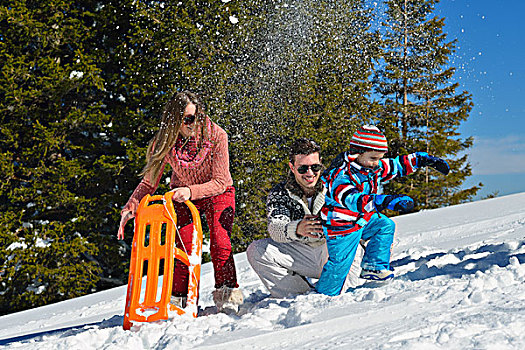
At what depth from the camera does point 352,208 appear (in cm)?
258

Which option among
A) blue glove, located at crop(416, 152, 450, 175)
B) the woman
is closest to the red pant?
the woman

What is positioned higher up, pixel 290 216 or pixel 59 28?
pixel 59 28

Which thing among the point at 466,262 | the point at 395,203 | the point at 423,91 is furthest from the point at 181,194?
the point at 423,91

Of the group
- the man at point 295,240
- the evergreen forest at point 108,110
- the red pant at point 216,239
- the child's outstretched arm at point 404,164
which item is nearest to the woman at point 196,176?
the red pant at point 216,239

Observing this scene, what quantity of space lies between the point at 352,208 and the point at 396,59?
1118 centimetres

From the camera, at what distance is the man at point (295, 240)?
2.81 m

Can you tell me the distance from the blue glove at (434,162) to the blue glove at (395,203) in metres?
0.45

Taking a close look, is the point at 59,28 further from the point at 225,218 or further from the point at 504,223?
the point at 504,223

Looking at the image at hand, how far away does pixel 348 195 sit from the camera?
256 centimetres

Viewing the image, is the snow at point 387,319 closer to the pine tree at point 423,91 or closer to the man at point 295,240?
the man at point 295,240

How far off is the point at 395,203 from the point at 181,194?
1.18 meters

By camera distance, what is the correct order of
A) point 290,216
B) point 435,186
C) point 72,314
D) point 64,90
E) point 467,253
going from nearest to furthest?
1. point 290,216
2. point 467,253
3. point 72,314
4. point 64,90
5. point 435,186

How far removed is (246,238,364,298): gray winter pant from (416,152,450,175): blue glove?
68 centimetres

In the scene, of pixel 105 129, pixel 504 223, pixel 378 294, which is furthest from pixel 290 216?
pixel 105 129
